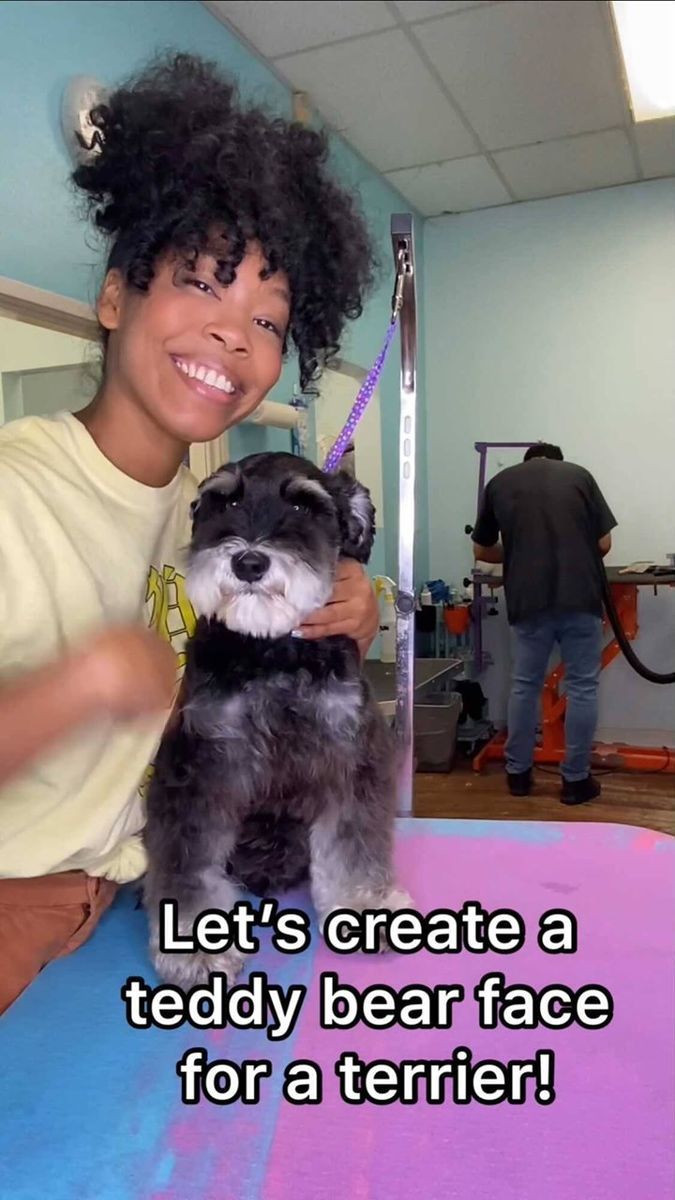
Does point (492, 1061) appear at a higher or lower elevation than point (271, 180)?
lower

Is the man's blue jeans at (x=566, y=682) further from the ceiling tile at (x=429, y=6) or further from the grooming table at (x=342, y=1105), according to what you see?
the ceiling tile at (x=429, y=6)

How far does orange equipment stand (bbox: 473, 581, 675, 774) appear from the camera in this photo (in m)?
2.96

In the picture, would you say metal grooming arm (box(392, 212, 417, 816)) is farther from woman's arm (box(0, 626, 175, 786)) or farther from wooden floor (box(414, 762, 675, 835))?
wooden floor (box(414, 762, 675, 835))

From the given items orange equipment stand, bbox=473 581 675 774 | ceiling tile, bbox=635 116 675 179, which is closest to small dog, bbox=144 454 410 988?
ceiling tile, bbox=635 116 675 179

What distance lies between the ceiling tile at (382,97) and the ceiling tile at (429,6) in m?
0.02

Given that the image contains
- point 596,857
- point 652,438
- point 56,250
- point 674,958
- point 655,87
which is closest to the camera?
point 655,87

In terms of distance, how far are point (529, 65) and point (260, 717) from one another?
52cm

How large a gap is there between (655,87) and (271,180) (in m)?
0.44

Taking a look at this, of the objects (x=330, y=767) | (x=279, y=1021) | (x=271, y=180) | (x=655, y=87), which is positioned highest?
(x=271, y=180)

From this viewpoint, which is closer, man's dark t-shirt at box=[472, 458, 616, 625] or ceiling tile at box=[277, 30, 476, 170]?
ceiling tile at box=[277, 30, 476, 170]

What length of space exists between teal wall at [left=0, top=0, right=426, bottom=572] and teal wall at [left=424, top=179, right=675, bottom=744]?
1571 mm

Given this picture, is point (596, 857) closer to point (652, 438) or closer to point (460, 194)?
point (460, 194)

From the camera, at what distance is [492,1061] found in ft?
1.78

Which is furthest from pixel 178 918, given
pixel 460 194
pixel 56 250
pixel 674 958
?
pixel 56 250
